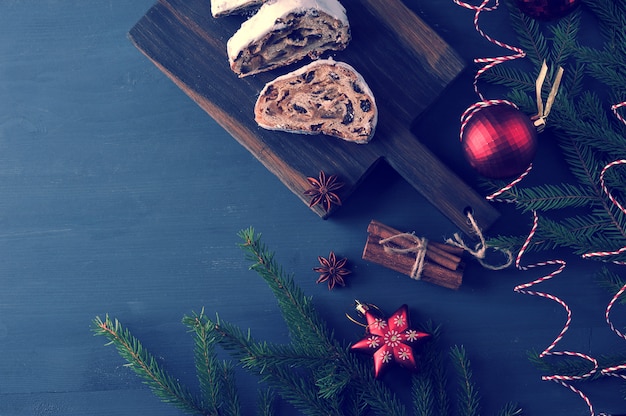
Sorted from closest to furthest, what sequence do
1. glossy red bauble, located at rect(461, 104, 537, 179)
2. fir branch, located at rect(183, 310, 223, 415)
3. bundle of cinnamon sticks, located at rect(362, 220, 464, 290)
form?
glossy red bauble, located at rect(461, 104, 537, 179)
fir branch, located at rect(183, 310, 223, 415)
bundle of cinnamon sticks, located at rect(362, 220, 464, 290)

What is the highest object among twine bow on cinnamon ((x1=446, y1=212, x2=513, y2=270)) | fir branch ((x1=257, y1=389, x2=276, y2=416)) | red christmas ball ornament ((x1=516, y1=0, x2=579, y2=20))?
red christmas ball ornament ((x1=516, y1=0, x2=579, y2=20))

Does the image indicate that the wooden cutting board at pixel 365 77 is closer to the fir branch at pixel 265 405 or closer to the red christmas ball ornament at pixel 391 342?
the red christmas ball ornament at pixel 391 342

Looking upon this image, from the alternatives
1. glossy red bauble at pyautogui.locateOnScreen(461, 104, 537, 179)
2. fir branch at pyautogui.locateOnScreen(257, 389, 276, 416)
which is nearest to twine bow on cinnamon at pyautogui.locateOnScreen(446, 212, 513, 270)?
glossy red bauble at pyautogui.locateOnScreen(461, 104, 537, 179)

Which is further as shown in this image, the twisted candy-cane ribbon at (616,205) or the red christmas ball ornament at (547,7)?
the twisted candy-cane ribbon at (616,205)

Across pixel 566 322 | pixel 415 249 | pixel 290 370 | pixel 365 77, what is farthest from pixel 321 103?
pixel 566 322

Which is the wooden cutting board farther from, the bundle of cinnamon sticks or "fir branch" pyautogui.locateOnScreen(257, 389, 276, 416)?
"fir branch" pyautogui.locateOnScreen(257, 389, 276, 416)

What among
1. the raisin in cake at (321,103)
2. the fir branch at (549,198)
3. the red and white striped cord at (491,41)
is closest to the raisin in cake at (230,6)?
the raisin in cake at (321,103)
